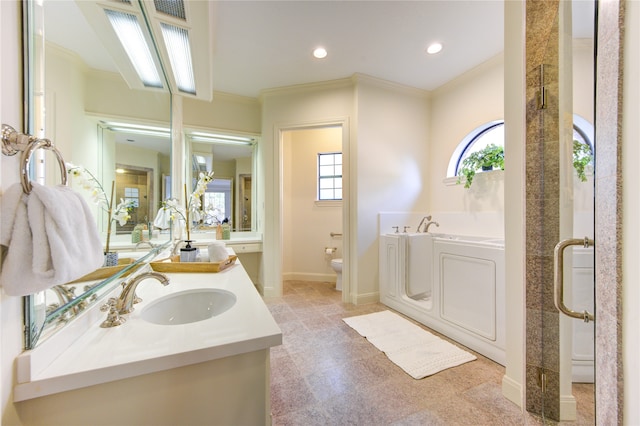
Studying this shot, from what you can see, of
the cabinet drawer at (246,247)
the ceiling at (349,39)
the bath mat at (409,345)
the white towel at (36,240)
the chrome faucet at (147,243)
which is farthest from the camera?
the cabinet drawer at (246,247)

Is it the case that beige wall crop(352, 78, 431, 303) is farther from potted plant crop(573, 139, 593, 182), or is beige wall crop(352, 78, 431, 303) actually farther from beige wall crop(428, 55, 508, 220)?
potted plant crop(573, 139, 593, 182)

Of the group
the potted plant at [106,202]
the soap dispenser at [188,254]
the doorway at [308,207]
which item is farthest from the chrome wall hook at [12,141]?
the doorway at [308,207]

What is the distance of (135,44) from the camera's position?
4.67 ft

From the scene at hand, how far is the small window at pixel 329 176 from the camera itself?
4.18 metres

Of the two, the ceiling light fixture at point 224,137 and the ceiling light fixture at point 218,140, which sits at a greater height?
the ceiling light fixture at point 224,137

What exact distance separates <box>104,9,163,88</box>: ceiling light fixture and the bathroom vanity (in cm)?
135

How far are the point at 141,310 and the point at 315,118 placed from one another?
2777 mm

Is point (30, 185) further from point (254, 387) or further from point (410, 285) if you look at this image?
point (410, 285)

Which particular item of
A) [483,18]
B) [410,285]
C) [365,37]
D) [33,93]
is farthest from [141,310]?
[483,18]

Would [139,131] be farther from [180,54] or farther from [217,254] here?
[217,254]

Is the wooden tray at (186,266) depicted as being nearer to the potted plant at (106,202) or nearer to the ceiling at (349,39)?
the potted plant at (106,202)

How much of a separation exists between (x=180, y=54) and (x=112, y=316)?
175cm

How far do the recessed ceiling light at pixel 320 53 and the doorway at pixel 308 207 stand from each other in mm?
1540

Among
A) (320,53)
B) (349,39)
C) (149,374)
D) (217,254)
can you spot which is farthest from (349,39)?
(149,374)
